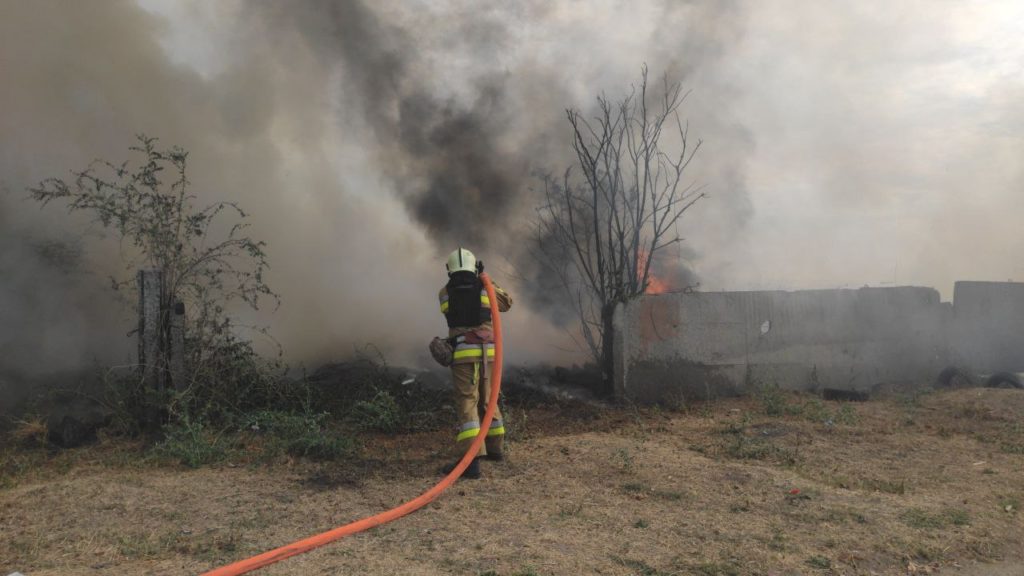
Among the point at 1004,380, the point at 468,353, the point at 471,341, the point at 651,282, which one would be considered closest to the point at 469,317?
the point at 471,341

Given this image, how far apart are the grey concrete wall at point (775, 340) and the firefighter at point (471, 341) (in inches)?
103

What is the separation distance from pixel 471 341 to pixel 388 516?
5.81ft

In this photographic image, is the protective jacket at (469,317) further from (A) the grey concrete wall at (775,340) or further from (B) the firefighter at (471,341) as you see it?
(A) the grey concrete wall at (775,340)

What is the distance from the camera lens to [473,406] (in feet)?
18.5

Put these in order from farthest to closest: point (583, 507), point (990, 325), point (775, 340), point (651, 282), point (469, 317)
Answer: point (990, 325) < point (651, 282) < point (775, 340) < point (469, 317) < point (583, 507)

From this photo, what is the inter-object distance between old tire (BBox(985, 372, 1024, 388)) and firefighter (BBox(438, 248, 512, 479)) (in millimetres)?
7595

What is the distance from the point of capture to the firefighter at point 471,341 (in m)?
5.67

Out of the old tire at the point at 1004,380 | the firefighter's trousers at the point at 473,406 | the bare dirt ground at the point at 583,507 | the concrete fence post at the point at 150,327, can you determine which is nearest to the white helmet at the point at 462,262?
the firefighter's trousers at the point at 473,406

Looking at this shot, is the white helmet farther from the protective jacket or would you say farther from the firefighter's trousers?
the firefighter's trousers

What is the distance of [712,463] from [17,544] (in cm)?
472

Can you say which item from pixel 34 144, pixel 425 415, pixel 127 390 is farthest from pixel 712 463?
pixel 34 144

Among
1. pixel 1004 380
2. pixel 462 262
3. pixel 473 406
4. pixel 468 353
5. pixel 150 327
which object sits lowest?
pixel 1004 380

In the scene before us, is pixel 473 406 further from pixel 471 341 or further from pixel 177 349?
pixel 177 349

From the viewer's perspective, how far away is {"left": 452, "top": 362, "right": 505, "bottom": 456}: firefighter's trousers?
18.0ft
